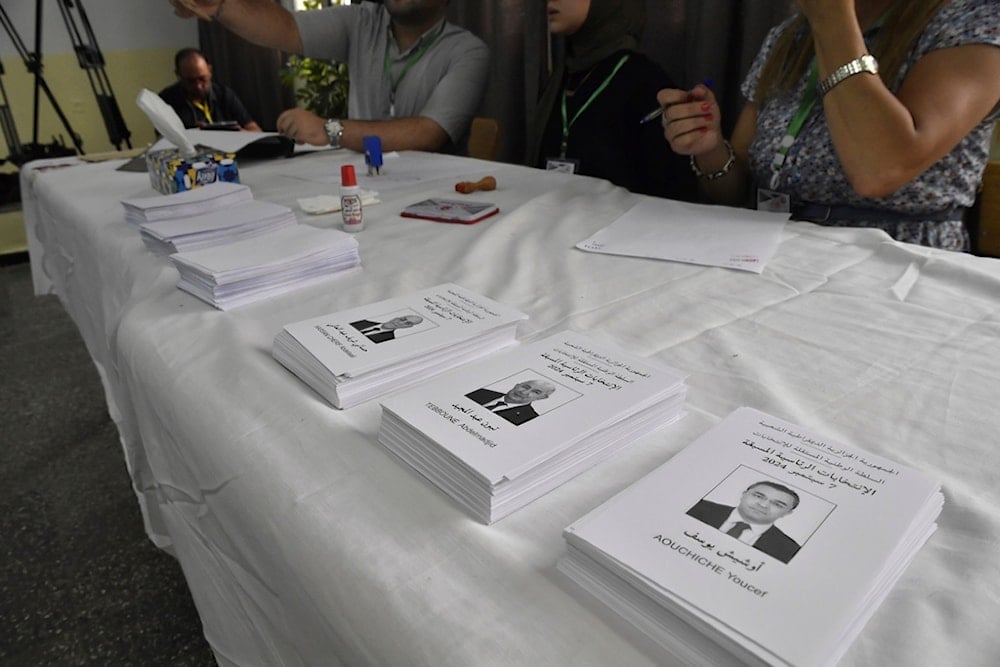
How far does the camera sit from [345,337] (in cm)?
57

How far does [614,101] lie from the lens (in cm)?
157


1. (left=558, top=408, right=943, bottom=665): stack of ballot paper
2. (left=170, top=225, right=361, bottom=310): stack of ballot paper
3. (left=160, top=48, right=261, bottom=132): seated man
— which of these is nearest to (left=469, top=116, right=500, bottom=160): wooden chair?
(left=170, top=225, right=361, bottom=310): stack of ballot paper

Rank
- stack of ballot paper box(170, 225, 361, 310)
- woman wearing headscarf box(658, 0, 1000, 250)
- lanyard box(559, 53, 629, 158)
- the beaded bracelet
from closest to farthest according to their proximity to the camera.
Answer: stack of ballot paper box(170, 225, 361, 310) < woman wearing headscarf box(658, 0, 1000, 250) < the beaded bracelet < lanyard box(559, 53, 629, 158)

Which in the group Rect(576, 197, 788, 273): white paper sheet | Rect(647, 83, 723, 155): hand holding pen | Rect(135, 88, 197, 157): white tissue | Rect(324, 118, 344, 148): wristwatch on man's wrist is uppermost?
Rect(647, 83, 723, 155): hand holding pen

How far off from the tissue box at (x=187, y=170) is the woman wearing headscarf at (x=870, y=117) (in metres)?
0.83

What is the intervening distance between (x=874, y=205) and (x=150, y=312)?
1.04m

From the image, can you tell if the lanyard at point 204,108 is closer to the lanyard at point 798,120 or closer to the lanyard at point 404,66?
the lanyard at point 404,66

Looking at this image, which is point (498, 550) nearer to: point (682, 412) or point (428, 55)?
point (682, 412)

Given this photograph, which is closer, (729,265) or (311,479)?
(311,479)

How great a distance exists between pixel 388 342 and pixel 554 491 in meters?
0.22

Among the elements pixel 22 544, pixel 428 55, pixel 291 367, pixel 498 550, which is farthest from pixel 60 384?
pixel 498 550

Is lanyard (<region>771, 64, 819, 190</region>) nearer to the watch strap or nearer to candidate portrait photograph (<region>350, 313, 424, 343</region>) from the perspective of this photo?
the watch strap

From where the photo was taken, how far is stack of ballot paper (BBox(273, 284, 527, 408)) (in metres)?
0.52

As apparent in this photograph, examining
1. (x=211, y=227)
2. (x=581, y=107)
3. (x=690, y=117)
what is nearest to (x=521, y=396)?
(x=211, y=227)
